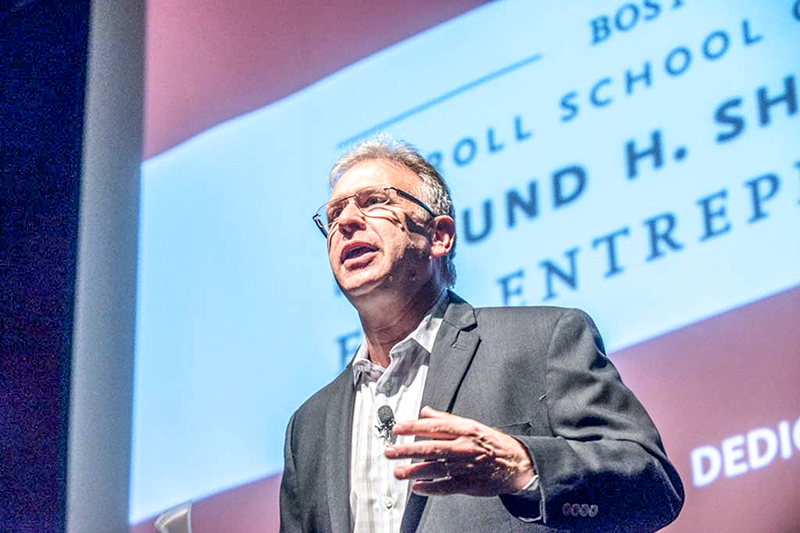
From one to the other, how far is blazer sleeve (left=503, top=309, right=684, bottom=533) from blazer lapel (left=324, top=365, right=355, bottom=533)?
458 mm

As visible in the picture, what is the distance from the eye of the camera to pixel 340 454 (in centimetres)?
198

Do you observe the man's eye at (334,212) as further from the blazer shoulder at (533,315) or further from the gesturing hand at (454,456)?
the gesturing hand at (454,456)

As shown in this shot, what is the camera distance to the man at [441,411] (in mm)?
1500

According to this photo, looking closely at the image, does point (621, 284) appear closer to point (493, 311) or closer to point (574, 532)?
point (493, 311)

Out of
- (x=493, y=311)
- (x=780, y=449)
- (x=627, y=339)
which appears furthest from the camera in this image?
(x=627, y=339)

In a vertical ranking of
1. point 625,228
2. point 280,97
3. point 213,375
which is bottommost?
point 213,375

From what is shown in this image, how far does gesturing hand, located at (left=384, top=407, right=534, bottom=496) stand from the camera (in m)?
1.38

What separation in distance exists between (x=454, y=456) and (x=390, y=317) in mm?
763

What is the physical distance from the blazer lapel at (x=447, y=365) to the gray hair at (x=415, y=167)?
0.91 ft

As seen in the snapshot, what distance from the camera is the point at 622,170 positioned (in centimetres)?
270

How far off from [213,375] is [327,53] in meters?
1.21

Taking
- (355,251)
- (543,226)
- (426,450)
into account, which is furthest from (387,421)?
(543,226)

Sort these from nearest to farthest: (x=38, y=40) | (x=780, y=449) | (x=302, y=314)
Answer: (x=780, y=449)
(x=302, y=314)
(x=38, y=40)

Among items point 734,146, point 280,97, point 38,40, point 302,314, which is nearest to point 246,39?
point 280,97
